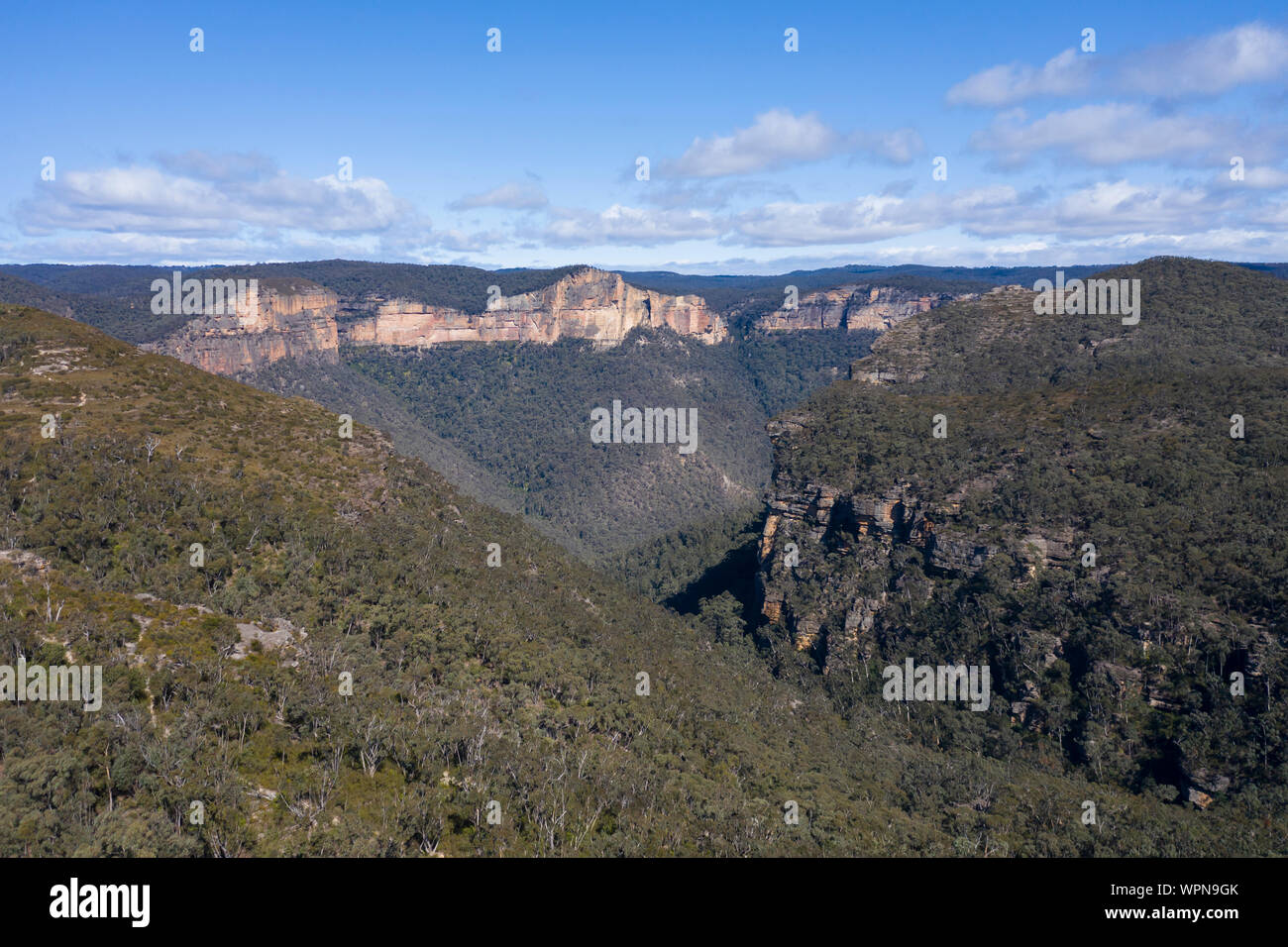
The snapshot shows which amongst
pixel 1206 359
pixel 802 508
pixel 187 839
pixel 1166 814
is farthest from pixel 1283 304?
pixel 187 839

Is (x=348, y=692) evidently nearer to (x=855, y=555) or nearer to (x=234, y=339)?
(x=855, y=555)

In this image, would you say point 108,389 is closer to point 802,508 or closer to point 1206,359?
point 802,508

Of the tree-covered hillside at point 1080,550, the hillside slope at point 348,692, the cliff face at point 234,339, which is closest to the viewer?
the hillside slope at point 348,692

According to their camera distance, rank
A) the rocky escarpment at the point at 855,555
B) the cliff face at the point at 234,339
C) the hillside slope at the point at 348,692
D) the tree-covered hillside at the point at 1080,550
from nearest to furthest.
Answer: the hillside slope at the point at 348,692
the tree-covered hillside at the point at 1080,550
the rocky escarpment at the point at 855,555
the cliff face at the point at 234,339

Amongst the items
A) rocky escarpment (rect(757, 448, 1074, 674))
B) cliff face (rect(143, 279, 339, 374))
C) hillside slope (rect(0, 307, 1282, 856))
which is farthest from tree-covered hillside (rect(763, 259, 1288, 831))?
cliff face (rect(143, 279, 339, 374))

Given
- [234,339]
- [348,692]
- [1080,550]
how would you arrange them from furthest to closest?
1. [234,339]
2. [1080,550]
3. [348,692]

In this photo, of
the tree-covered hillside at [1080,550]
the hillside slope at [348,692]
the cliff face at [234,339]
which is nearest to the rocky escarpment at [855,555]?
the tree-covered hillside at [1080,550]

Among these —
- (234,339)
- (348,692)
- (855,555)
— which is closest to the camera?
(348,692)

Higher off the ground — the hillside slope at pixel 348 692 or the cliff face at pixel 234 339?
the cliff face at pixel 234 339

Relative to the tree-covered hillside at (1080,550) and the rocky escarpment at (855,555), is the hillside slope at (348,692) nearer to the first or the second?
the tree-covered hillside at (1080,550)

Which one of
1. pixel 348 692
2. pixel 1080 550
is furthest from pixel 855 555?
pixel 348 692

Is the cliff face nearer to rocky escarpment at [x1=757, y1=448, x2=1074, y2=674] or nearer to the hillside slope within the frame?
the hillside slope
